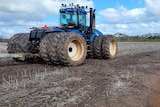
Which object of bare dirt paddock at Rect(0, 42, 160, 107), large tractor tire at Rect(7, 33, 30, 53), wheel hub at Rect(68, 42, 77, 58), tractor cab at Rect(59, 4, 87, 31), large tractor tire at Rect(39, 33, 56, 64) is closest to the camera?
bare dirt paddock at Rect(0, 42, 160, 107)

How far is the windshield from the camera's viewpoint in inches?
510

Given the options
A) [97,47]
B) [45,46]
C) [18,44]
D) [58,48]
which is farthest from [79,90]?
[97,47]

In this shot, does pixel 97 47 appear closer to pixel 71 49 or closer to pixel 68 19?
pixel 68 19

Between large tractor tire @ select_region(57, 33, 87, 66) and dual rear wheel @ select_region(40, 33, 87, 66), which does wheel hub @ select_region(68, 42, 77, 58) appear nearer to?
large tractor tire @ select_region(57, 33, 87, 66)

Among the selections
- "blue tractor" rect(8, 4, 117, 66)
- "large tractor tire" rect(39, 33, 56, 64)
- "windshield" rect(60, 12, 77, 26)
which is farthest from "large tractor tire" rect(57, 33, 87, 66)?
A: "windshield" rect(60, 12, 77, 26)

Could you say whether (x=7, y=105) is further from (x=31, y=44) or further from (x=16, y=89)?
(x=31, y=44)

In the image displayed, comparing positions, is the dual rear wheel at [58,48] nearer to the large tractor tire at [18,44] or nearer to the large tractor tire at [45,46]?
the large tractor tire at [45,46]

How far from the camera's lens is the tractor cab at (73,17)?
1294 cm

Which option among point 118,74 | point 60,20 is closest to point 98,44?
point 60,20

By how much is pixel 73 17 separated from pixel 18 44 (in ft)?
9.71

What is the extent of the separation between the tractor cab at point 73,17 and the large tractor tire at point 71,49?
1.42 meters

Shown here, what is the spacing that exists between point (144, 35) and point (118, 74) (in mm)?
48625

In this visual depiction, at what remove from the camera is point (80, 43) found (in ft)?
37.9

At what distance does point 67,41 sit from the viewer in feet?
34.3
